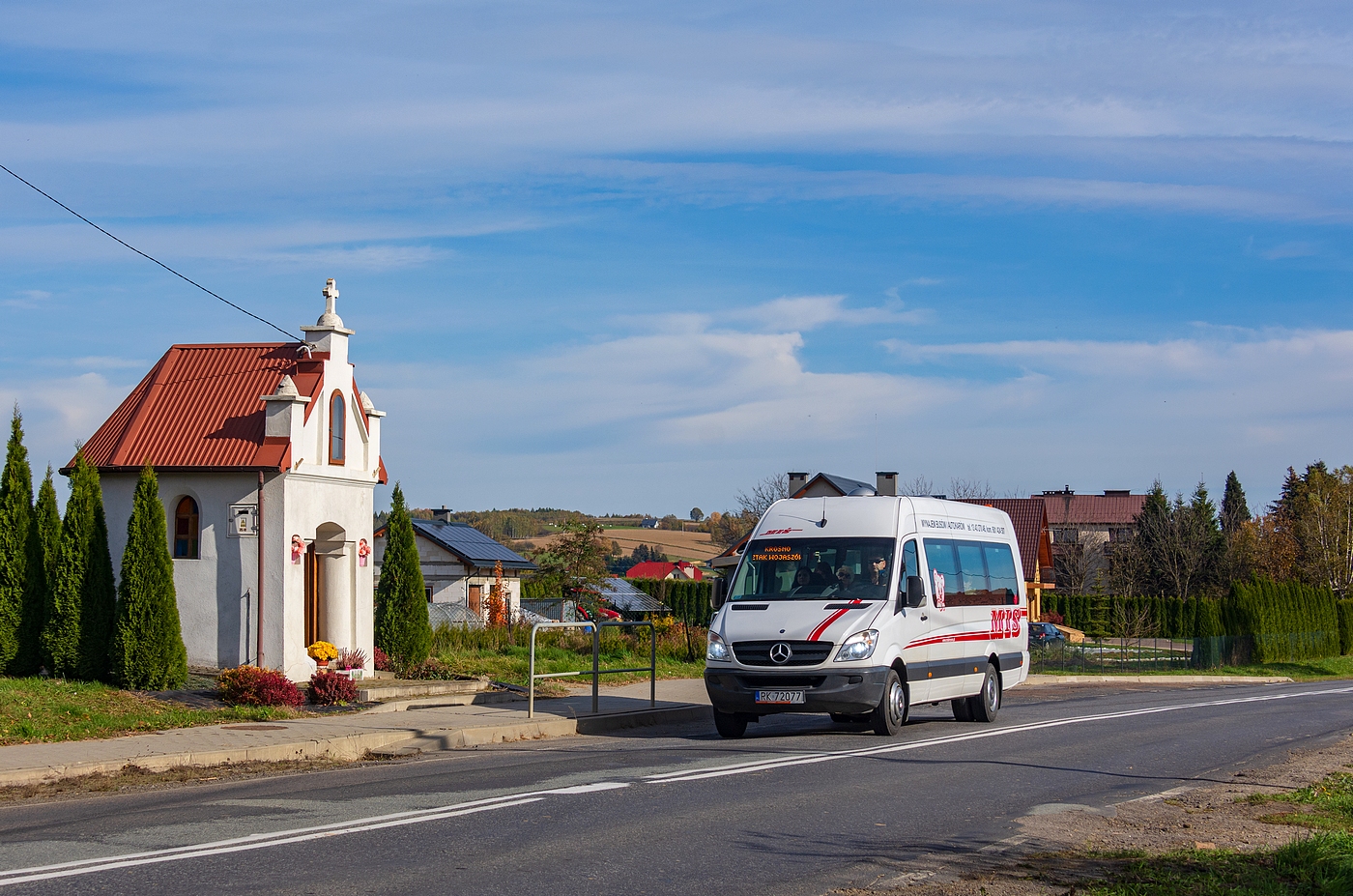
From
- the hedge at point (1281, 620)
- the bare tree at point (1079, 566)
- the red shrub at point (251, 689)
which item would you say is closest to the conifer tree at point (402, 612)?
the red shrub at point (251, 689)

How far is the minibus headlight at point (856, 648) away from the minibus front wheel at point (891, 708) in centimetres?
45

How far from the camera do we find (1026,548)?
67062 mm

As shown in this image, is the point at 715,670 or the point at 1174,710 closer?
the point at 715,670

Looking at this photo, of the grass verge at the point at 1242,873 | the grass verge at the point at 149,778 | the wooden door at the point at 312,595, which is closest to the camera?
the grass verge at the point at 1242,873

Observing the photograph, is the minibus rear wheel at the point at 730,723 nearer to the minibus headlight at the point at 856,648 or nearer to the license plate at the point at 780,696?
the license plate at the point at 780,696

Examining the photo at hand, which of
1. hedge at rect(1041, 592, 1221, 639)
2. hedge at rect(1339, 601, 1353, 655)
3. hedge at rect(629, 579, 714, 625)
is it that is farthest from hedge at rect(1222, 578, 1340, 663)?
hedge at rect(629, 579, 714, 625)

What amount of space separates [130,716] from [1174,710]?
15144mm

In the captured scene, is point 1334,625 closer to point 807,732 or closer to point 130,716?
point 807,732

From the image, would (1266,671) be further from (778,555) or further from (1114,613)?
(778,555)

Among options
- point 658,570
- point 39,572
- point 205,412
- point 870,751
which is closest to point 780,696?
point 870,751

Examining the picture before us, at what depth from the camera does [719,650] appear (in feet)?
45.6

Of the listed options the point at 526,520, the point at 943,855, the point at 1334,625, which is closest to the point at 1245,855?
the point at 943,855

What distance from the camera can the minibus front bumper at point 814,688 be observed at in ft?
43.8

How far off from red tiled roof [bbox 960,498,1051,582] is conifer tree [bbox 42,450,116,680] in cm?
5420
